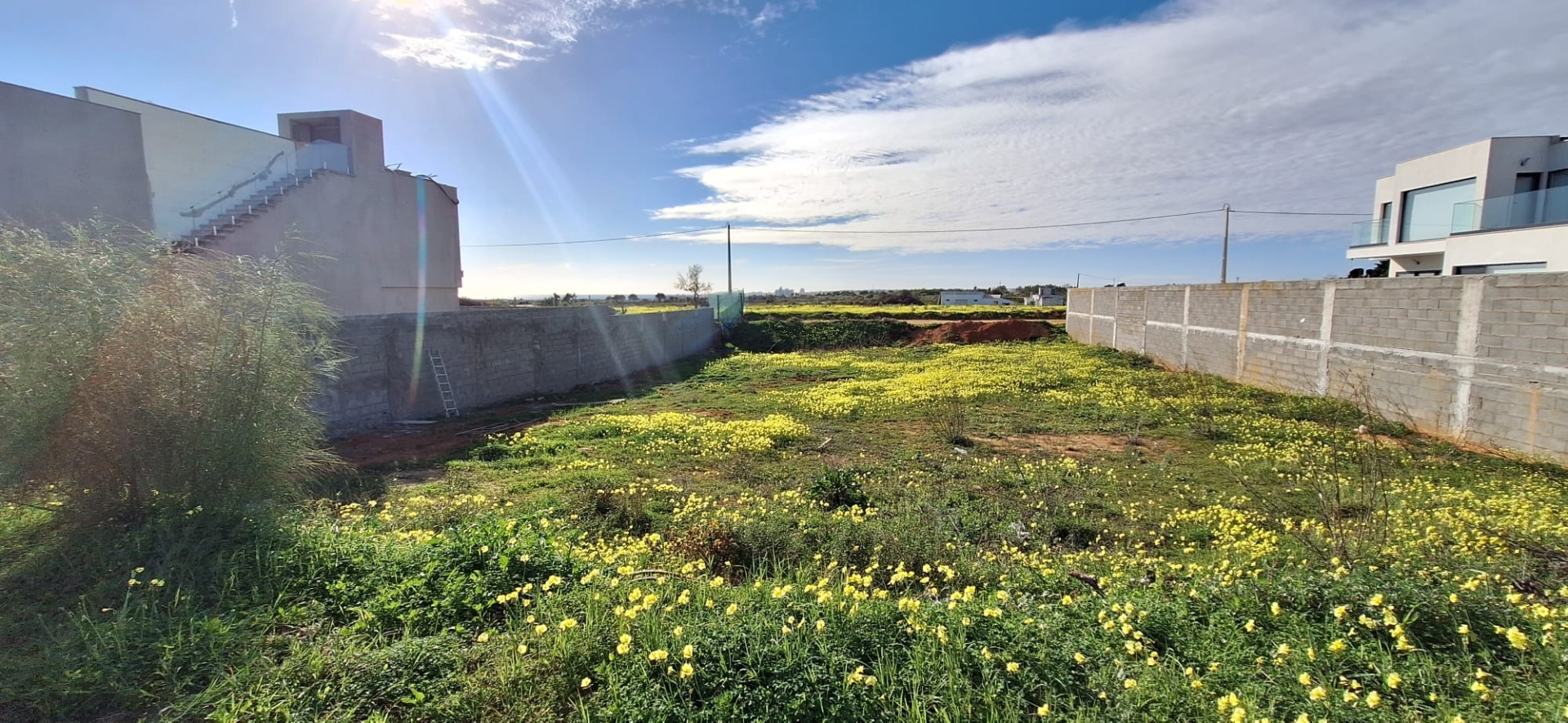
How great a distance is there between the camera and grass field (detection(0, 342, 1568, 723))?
82.7 inches

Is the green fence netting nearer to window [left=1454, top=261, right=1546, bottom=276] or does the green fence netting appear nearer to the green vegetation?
the green vegetation

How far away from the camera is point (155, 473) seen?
365 cm

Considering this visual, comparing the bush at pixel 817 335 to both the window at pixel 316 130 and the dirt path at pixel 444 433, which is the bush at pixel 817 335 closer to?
the dirt path at pixel 444 433

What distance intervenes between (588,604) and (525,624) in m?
0.27

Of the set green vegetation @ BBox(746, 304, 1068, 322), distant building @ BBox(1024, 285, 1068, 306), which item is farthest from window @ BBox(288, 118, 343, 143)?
distant building @ BBox(1024, 285, 1068, 306)

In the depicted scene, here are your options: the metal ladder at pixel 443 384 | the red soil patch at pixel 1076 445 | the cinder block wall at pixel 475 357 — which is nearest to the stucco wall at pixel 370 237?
the cinder block wall at pixel 475 357

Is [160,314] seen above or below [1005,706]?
above

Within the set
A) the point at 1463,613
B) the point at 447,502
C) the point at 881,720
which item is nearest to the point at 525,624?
the point at 881,720

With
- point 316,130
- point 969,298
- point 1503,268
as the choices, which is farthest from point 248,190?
point 969,298

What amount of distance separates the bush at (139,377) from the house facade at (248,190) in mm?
1633

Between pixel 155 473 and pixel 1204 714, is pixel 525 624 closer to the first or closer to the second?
pixel 1204 714

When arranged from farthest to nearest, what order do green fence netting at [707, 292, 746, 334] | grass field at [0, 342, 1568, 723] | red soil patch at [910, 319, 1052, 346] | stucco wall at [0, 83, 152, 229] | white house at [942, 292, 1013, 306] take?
white house at [942, 292, 1013, 306], green fence netting at [707, 292, 746, 334], red soil patch at [910, 319, 1052, 346], stucco wall at [0, 83, 152, 229], grass field at [0, 342, 1568, 723]

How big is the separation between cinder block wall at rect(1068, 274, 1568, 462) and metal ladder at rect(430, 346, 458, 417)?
1237 cm

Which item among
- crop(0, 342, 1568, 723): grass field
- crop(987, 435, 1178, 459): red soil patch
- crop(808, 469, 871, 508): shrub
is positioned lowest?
crop(987, 435, 1178, 459): red soil patch
